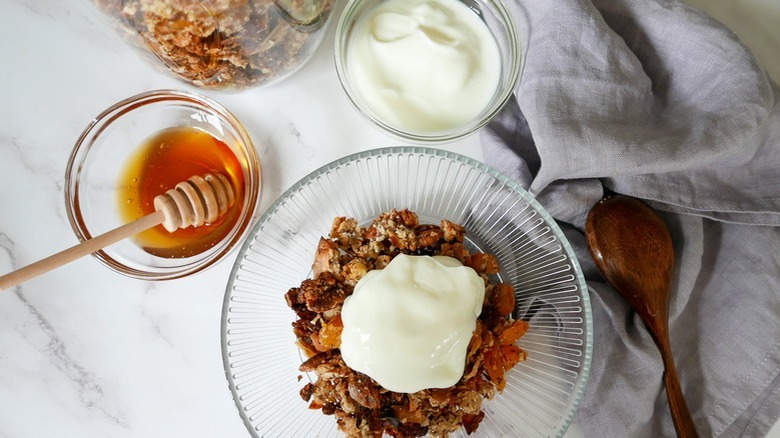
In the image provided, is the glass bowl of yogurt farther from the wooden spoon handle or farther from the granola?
the wooden spoon handle

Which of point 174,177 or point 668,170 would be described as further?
point 174,177

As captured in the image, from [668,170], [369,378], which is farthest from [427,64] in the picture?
[369,378]

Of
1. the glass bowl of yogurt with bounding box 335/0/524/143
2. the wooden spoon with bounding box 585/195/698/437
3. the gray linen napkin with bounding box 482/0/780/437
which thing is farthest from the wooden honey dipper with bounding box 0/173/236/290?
the wooden spoon with bounding box 585/195/698/437

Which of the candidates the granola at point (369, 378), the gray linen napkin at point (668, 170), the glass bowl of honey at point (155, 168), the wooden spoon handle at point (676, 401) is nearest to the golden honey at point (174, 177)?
the glass bowl of honey at point (155, 168)

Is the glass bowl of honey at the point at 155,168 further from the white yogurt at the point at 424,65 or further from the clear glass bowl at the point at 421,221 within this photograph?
the white yogurt at the point at 424,65

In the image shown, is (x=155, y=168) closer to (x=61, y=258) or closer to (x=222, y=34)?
(x=61, y=258)

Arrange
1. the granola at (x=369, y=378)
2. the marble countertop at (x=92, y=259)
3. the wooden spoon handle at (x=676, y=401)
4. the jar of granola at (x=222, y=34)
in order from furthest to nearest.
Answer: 1. the marble countertop at (x=92, y=259)
2. the wooden spoon handle at (x=676, y=401)
3. the granola at (x=369, y=378)
4. the jar of granola at (x=222, y=34)
